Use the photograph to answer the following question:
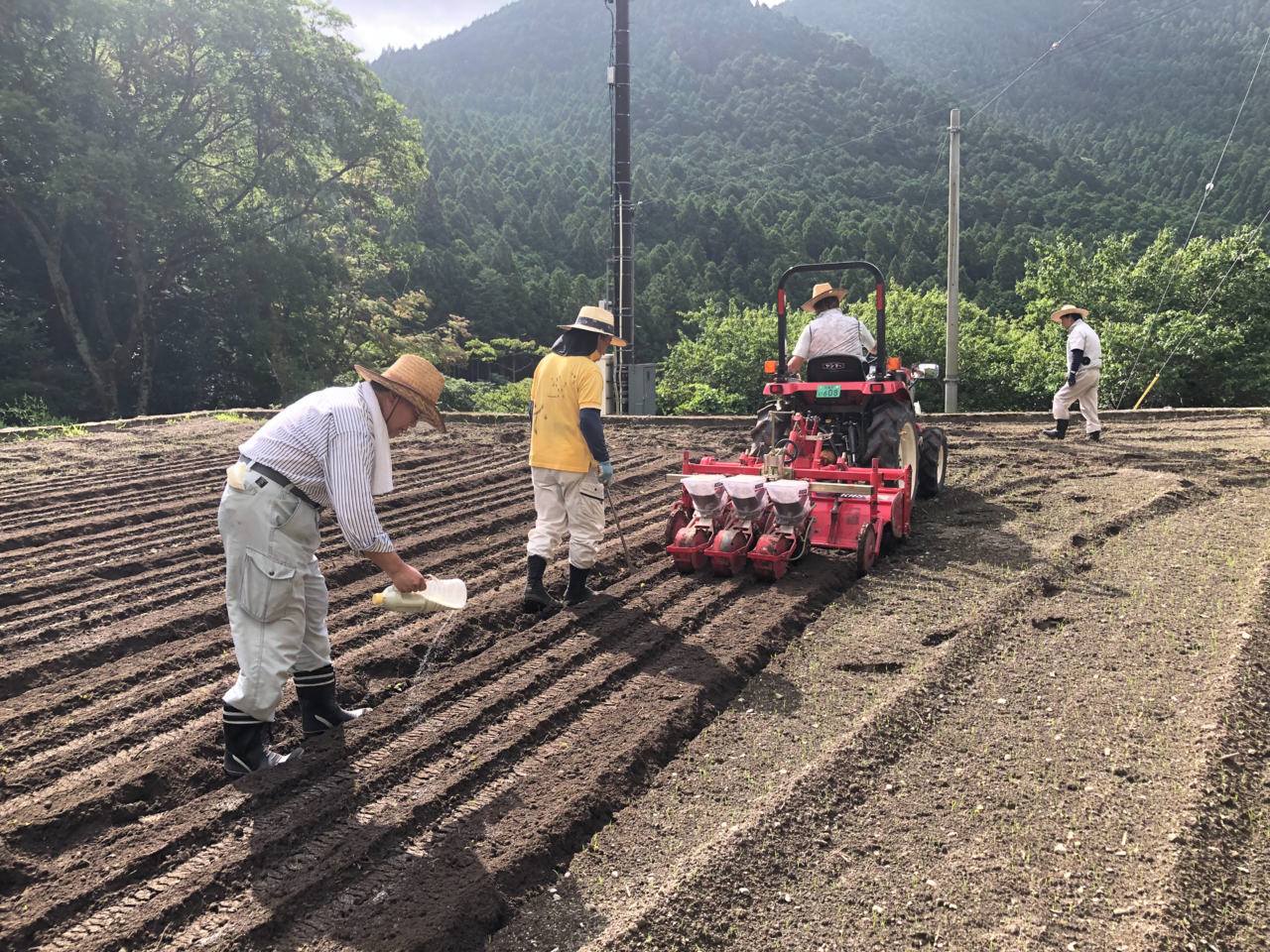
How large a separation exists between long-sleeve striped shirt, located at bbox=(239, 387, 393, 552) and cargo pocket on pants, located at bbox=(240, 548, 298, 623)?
305mm

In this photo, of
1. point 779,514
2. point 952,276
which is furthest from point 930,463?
point 952,276

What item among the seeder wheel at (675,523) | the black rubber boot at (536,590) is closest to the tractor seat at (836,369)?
the seeder wheel at (675,523)

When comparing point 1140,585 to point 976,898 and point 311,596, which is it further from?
point 311,596

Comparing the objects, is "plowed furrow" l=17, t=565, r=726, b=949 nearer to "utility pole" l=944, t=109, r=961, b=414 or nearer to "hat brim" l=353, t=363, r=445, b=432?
"hat brim" l=353, t=363, r=445, b=432

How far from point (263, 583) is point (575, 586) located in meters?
2.32

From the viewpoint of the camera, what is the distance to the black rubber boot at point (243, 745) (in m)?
3.32

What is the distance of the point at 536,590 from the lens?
5.18 meters

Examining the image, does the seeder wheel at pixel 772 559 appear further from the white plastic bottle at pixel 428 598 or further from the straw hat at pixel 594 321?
the white plastic bottle at pixel 428 598

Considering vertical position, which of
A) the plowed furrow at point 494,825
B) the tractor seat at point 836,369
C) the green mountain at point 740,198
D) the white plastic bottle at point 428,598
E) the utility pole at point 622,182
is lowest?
the plowed furrow at point 494,825

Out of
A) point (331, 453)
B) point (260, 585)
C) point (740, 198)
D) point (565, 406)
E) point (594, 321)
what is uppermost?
point (740, 198)

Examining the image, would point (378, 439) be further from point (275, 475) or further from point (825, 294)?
point (825, 294)

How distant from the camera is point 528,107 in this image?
12469 cm

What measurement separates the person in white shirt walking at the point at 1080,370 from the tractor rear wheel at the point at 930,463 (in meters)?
3.19

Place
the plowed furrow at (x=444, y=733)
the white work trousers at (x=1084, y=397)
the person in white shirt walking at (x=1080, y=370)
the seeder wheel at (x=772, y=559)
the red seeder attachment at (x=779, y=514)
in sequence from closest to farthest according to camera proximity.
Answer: the plowed furrow at (x=444, y=733) → the seeder wheel at (x=772, y=559) → the red seeder attachment at (x=779, y=514) → the person in white shirt walking at (x=1080, y=370) → the white work trousers at (x=1084, y=397)
